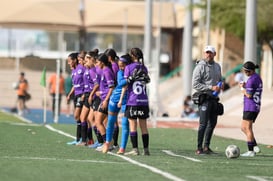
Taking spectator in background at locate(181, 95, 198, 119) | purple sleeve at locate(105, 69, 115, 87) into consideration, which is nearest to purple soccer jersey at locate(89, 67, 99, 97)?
purple sleeve at locate(105, 69, 115, 87)

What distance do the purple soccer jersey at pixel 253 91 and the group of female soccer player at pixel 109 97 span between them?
2066mm

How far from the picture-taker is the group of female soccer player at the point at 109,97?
18188mm

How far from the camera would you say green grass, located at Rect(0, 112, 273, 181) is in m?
14.0

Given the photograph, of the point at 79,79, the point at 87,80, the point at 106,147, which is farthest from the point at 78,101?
the point at 106,147

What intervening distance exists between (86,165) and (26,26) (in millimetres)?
59803

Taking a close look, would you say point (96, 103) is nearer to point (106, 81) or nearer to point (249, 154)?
point (106, 81)

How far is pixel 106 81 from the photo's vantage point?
1944 centimetres

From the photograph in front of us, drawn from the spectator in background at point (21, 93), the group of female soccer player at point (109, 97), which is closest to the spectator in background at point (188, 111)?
the spectator in background at point (21, 93)

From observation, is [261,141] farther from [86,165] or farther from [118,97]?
[86,165]

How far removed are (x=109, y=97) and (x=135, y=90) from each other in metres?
1.09

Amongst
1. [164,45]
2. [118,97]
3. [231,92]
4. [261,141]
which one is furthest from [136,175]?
[164,45]

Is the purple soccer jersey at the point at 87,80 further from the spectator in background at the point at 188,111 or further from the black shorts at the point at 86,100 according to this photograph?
the spectator in background at the point at 188,111

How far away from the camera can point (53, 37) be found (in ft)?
470

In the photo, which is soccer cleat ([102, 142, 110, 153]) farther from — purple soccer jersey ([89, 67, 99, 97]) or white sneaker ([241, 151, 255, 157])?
white sneaker ([241, 151, 255, 157])
